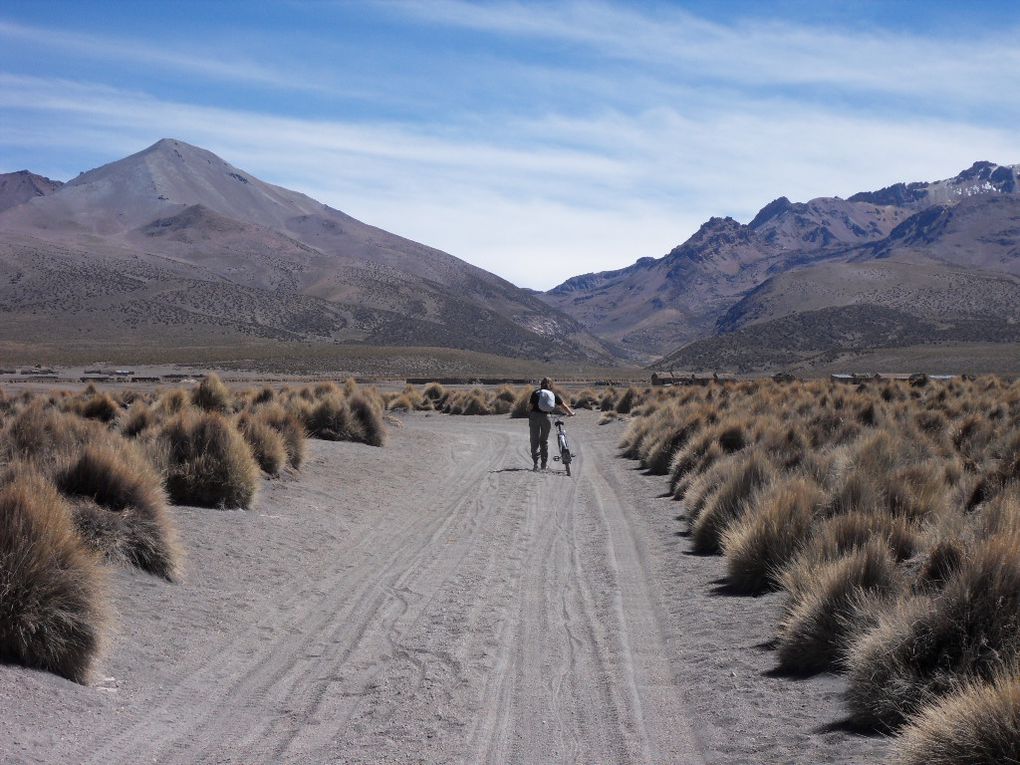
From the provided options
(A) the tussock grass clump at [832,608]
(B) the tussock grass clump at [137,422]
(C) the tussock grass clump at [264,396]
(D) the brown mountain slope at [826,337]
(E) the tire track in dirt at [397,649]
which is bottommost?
(E) the tire track in dirt at [397,649]

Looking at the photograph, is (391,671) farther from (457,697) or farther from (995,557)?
(995,557)

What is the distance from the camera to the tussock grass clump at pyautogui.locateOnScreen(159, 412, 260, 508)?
13039 millimetres

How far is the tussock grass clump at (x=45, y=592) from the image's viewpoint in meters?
6.41

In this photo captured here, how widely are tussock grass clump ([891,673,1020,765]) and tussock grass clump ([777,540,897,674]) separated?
1924mm

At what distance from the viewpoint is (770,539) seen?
10.2m

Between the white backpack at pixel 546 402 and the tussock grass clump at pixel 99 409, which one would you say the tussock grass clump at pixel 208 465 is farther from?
the tussock grass clump at pixel 99 409

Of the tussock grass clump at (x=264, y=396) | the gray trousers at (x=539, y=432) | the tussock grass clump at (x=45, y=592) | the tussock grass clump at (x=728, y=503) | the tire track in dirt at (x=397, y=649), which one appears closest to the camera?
the tire track in dirt at (x=397, y=649)

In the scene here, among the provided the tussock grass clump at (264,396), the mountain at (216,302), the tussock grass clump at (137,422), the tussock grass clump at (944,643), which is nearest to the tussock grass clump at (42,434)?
the tussock grass clump at (137,422)

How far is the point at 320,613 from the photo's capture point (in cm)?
934

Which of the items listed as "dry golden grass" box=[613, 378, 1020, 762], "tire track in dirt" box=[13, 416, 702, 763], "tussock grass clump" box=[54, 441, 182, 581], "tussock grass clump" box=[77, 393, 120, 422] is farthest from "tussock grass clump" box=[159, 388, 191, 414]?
"dry golden grass" box=[613, 378, 1020, 762]

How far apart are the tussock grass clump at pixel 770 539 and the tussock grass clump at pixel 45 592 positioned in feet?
19.9

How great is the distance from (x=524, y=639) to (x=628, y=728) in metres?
2.22

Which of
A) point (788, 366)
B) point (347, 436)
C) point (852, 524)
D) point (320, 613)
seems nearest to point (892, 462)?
point (852, 524)

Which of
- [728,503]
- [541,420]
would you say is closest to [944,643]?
[728,503]
